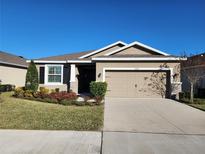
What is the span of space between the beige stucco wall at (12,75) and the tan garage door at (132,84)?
38.4 ft

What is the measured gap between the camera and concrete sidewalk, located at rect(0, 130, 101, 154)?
5779 millimetres

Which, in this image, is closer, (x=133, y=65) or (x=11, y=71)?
(x=133, y=65)

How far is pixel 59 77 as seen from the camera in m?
21.1

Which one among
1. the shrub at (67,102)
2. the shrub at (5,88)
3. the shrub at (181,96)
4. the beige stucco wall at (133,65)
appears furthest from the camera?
the shrub at (5,88)

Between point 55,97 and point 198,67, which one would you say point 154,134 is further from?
point 198,67

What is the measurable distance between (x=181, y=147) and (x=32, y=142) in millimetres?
3940

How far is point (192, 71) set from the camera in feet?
59.8

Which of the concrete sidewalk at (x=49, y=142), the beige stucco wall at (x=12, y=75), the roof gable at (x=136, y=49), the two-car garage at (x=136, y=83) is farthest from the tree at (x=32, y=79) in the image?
the concrete sidewalk at (x=49, y=142)

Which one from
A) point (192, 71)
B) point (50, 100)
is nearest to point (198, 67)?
point (192, 71)

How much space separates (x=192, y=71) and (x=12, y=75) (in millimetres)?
18826

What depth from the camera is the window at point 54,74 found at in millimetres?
21109

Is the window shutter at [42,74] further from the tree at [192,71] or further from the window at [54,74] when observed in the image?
the tree at [192,71]

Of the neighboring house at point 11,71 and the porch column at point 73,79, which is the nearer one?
the porch column at point 73,79

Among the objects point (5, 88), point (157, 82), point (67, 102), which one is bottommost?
point (67, 102)
